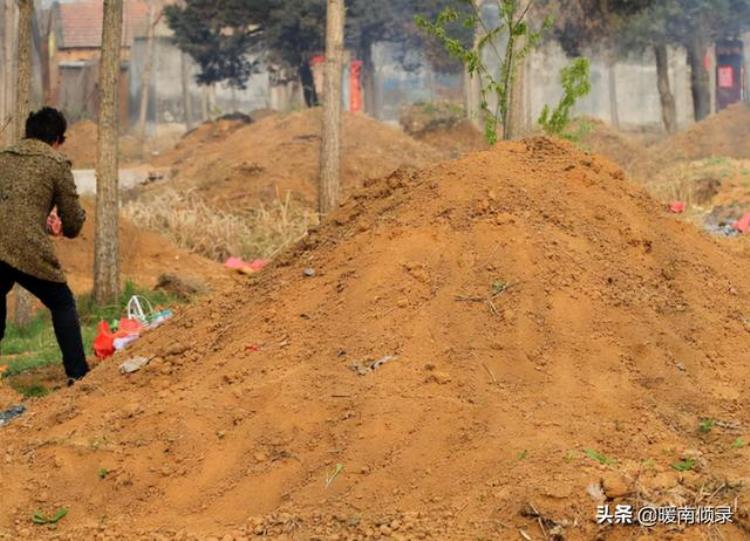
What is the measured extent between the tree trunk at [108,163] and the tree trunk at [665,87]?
24.4m

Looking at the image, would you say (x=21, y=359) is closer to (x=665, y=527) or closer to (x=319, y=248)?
(x=319, y=248)

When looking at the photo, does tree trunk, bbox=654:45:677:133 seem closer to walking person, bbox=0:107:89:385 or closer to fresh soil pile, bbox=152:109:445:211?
fresh soil pile, bbox=152:109:445:211

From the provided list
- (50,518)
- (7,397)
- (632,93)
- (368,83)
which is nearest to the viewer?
(50,518)

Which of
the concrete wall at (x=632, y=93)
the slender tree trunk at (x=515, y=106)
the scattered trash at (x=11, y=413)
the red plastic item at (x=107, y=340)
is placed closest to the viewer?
the scattered trash at (x=11, y=413)

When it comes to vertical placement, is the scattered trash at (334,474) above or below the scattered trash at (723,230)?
above

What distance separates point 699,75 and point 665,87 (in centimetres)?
97

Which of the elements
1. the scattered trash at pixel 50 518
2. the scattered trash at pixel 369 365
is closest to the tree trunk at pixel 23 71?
the scattered trash at pixel 369 365

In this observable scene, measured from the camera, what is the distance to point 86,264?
15102mm

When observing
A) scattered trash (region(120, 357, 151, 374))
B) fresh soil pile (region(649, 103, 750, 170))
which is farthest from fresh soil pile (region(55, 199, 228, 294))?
fresh soil pile (region(649, 103, 750, 170))

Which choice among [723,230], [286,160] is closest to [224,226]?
[286,160]

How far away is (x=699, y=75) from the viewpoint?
115ft

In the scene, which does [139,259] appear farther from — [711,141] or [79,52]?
[79,52]

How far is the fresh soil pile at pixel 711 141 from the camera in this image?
93.3 feet

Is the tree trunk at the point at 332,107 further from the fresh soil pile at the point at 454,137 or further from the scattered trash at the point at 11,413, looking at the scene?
the fresh soil pile at the point at 454,137
